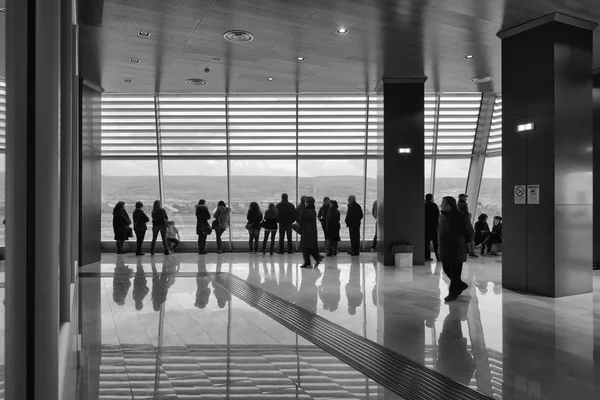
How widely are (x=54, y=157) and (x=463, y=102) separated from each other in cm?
1365

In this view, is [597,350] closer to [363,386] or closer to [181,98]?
[363,386]

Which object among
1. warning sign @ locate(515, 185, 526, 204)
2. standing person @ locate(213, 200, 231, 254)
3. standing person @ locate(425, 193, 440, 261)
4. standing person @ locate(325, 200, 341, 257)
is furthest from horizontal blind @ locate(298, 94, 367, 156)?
warning sign @ locate(515, 185, 526, 204)

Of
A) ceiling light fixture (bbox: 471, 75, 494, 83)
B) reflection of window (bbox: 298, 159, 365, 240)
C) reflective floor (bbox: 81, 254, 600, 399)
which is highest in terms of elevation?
ceiling light fixture (bbox: 471, 75, 494, 83)

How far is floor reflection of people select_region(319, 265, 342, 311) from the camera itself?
716cm

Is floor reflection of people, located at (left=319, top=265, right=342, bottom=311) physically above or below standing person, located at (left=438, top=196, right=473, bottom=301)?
below

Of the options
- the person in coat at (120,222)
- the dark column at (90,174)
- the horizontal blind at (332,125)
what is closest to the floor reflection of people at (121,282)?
the dark column at (90,174)

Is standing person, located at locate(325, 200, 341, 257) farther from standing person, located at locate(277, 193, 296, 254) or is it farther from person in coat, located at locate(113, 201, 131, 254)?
person in coat, located at locate(113, 201, 131, 254)

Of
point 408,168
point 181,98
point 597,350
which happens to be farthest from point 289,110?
point 597,350

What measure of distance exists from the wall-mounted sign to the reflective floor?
58.3 inches

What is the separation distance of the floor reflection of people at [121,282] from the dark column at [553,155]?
243 inches

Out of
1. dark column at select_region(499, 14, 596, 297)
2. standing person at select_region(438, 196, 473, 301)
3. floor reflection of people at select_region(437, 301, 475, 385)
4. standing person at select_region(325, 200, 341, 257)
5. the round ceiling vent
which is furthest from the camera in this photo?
standing person at select_region(325, 200, 341, 257)

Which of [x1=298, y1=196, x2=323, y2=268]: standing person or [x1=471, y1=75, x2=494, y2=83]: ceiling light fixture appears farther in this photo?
[x1=471, y1=75, x2=494, y2=83]: ceiling light fixture

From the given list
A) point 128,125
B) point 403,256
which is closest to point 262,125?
point 128,125

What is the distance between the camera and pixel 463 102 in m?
14.5
